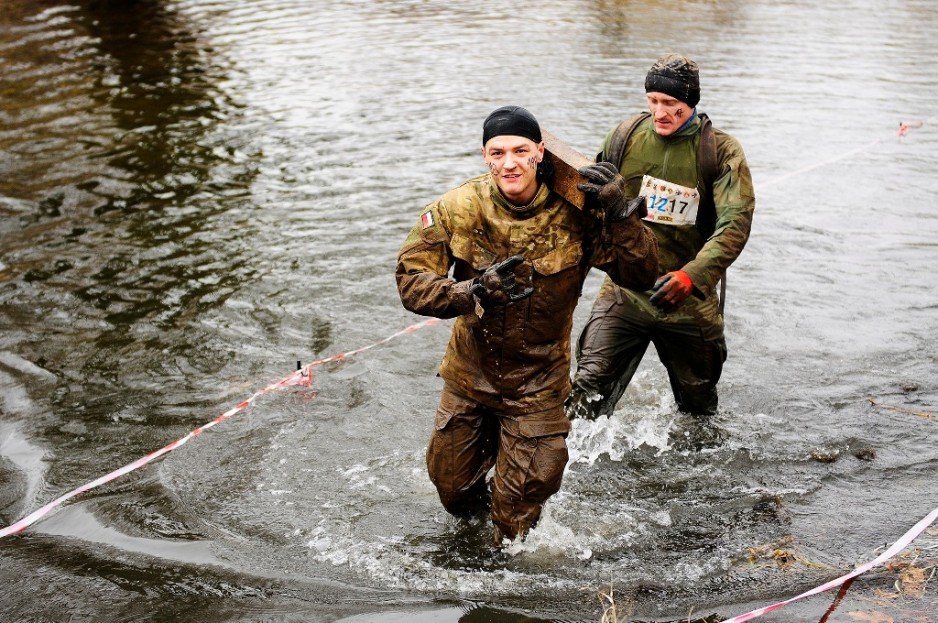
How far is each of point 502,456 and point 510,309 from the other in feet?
2.61

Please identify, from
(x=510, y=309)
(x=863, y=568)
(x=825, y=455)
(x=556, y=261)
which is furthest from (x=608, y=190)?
(x=825, y=455)

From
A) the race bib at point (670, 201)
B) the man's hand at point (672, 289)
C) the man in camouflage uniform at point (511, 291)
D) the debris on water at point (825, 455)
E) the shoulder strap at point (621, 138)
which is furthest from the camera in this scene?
the debris on water at point (825, 455)

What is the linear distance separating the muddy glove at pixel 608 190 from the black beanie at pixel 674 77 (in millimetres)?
1303

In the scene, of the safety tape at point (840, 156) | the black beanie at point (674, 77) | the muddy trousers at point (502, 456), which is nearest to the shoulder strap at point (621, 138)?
the black beanie at point (674, 77)

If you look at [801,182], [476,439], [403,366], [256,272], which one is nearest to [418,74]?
[801,182]

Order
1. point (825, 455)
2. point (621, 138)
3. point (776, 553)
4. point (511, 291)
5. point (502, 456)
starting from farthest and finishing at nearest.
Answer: point (825, 455)
point (621, 138)
point (776, 553)
point (502, 456)
point (511, 291)

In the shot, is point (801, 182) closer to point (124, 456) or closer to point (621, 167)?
point (621, 167)

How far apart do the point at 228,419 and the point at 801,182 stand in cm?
777

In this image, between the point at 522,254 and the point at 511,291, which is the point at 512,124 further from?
the point at 511,291

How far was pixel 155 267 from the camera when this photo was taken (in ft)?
29.9

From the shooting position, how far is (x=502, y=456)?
4.70 meters

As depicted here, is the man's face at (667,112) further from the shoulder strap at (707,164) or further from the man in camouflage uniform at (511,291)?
the man in camouflage uniform at (511,291)

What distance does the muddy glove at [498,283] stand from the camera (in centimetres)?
386

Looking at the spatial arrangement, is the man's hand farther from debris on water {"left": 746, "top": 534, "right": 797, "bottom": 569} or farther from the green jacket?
debris on water {"left": 746, "top": 534, "right": 797, "bottom": 569}
